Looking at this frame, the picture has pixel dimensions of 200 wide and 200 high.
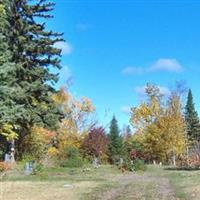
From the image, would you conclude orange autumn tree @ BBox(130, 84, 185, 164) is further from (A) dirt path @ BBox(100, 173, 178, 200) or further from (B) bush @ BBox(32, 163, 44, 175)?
(A) dirt path @ BBox(100, 173, 178, 200)

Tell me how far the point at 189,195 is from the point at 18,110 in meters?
14.5

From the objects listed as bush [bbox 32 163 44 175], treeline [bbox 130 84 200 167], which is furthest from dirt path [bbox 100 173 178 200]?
treeline [bbox 130 84 200 167]

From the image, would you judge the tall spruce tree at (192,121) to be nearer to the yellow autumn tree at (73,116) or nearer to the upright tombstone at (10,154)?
the yellow autumn tree at (73,116)

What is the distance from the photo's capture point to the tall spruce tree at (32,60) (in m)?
34.5

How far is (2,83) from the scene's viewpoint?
25.3 meters

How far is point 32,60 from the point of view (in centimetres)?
3634

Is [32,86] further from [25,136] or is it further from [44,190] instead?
[44,190]

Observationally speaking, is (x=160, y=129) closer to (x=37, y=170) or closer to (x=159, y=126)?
(x=159, y=126)

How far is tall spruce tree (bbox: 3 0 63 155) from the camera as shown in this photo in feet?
113

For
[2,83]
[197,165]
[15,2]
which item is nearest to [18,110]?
[2,83]

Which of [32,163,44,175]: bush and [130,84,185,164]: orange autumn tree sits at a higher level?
[130,84,185,164]: orange autumn tree

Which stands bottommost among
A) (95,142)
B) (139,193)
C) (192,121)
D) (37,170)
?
(139,193)

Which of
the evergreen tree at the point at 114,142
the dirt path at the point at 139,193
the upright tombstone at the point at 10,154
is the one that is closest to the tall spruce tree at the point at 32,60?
the upright tombstone at the point at 10,154

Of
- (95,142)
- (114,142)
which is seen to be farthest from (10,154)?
(114,142)
